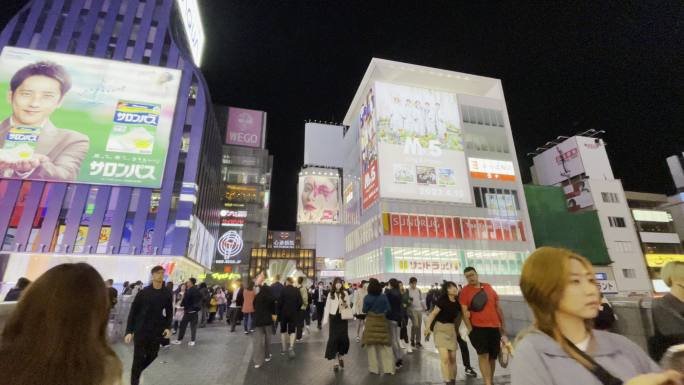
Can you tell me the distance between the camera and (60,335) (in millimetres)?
1323

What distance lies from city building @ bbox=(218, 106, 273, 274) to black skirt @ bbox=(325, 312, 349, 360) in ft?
188

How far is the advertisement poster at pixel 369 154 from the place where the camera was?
42.9 meters

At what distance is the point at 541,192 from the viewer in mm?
52594

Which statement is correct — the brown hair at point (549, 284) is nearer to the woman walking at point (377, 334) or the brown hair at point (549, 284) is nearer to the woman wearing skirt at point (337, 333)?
the woman walking at point (377, 334)

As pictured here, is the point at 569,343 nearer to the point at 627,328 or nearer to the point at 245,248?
the point at 627,328

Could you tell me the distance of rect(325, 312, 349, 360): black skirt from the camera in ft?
25.0

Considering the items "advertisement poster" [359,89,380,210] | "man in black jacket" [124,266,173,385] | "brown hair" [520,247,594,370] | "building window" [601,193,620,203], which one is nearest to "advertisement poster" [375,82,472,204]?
"advertisement poster" [359,89,380,210]

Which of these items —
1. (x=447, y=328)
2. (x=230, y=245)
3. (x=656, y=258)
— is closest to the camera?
(x=447, y=328)

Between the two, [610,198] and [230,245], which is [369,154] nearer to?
[230,245]

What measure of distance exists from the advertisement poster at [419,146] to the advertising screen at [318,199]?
89.6 ft

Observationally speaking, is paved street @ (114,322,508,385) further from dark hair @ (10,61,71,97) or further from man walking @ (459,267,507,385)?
dark hair @ (10,61,71,97)

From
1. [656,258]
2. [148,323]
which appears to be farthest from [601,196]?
[148,323]

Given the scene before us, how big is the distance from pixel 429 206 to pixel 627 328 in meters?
35.4

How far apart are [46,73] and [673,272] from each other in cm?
4587
